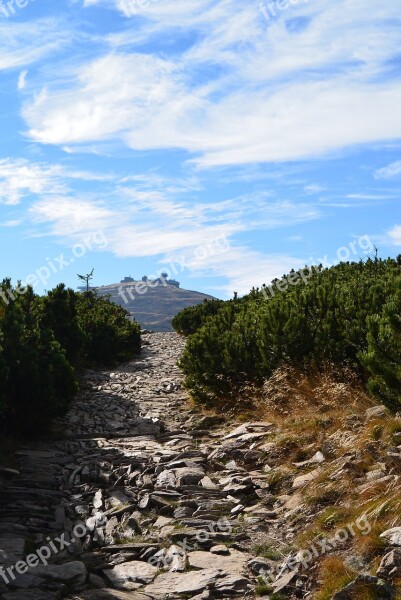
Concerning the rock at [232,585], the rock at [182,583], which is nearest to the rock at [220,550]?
the rock at [182,583]

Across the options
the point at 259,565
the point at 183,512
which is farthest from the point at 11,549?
the point at 259,565

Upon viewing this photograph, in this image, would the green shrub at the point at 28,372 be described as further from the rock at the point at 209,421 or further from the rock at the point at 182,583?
the rock at the point at 182,583

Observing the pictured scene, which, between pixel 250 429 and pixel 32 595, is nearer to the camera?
pixel 32 595

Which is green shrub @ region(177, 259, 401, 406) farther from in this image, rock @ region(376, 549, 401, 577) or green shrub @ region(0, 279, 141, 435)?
rock @ region(376, 549, 401, 577)

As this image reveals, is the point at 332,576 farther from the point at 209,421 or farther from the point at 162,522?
the point at 209,421

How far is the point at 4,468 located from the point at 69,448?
1878mm

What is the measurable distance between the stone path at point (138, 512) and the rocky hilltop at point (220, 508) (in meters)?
0.02

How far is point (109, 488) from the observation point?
8680 millimetres

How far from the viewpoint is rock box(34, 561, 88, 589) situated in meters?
5.80

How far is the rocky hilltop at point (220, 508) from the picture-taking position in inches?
216

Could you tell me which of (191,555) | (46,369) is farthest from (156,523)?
(46,369)

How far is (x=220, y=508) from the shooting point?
762 cm

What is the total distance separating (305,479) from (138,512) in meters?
2.06

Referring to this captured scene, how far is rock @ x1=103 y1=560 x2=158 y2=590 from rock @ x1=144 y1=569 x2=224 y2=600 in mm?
131
